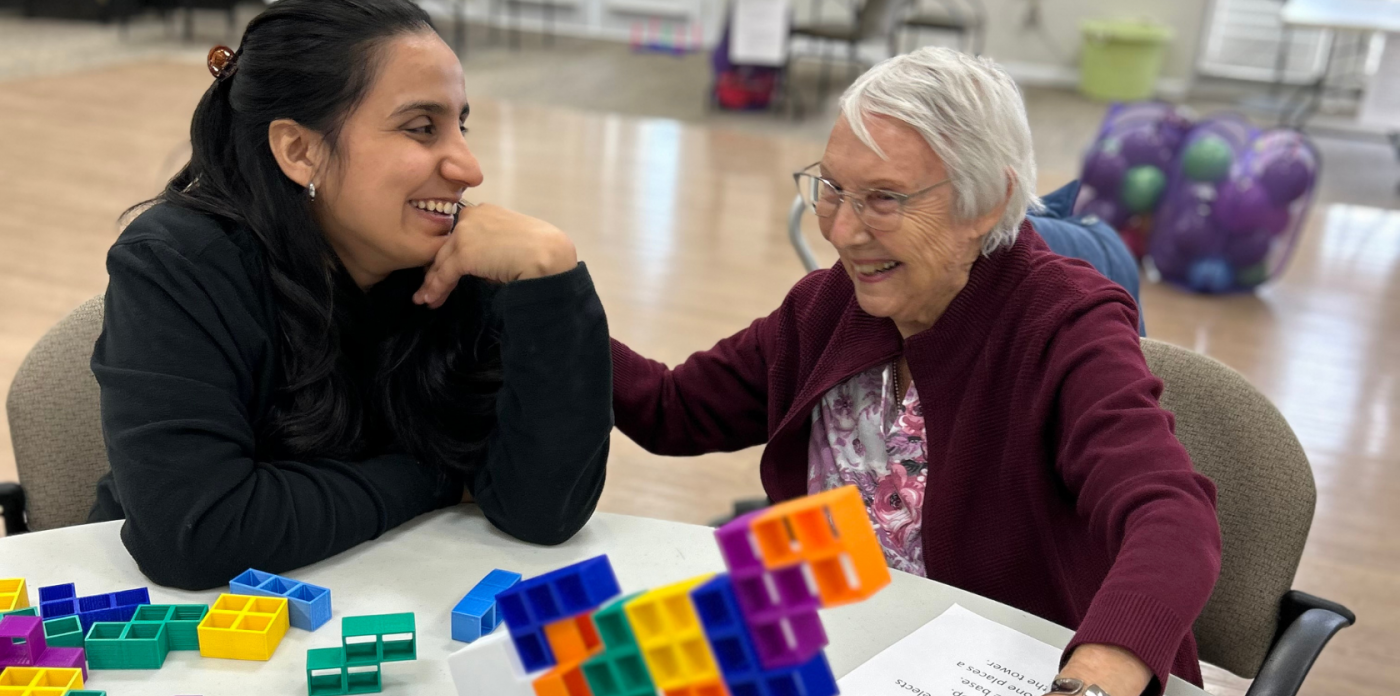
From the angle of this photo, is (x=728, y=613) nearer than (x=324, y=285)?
Yes

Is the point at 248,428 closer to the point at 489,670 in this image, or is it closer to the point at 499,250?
the point at 499,250

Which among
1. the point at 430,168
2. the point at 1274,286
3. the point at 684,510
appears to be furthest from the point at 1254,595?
the point at 1274,286

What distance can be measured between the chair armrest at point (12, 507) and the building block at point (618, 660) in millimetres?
1153

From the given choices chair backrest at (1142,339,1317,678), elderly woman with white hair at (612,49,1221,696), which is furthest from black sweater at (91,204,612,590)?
chair backrest at (1142,339,1317,678)

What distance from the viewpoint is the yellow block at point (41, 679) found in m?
1.01

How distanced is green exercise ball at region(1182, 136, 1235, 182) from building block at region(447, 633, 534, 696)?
4.22 meters

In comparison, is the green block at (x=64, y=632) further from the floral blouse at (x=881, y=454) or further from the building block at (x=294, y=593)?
the floral blouse at (x=881, y=454)

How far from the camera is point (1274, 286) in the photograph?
4891mm

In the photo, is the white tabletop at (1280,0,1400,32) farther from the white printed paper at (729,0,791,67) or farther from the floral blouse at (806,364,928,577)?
the floral blouse at (806,364,928,577)

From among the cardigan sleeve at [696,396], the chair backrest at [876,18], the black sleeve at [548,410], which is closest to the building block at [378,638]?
the black sleeve at [548,410]

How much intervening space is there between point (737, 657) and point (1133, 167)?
14.4 feet

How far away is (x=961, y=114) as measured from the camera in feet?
4.31

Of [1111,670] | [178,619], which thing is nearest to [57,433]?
[178,619]

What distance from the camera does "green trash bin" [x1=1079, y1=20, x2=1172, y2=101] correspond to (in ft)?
27.0
